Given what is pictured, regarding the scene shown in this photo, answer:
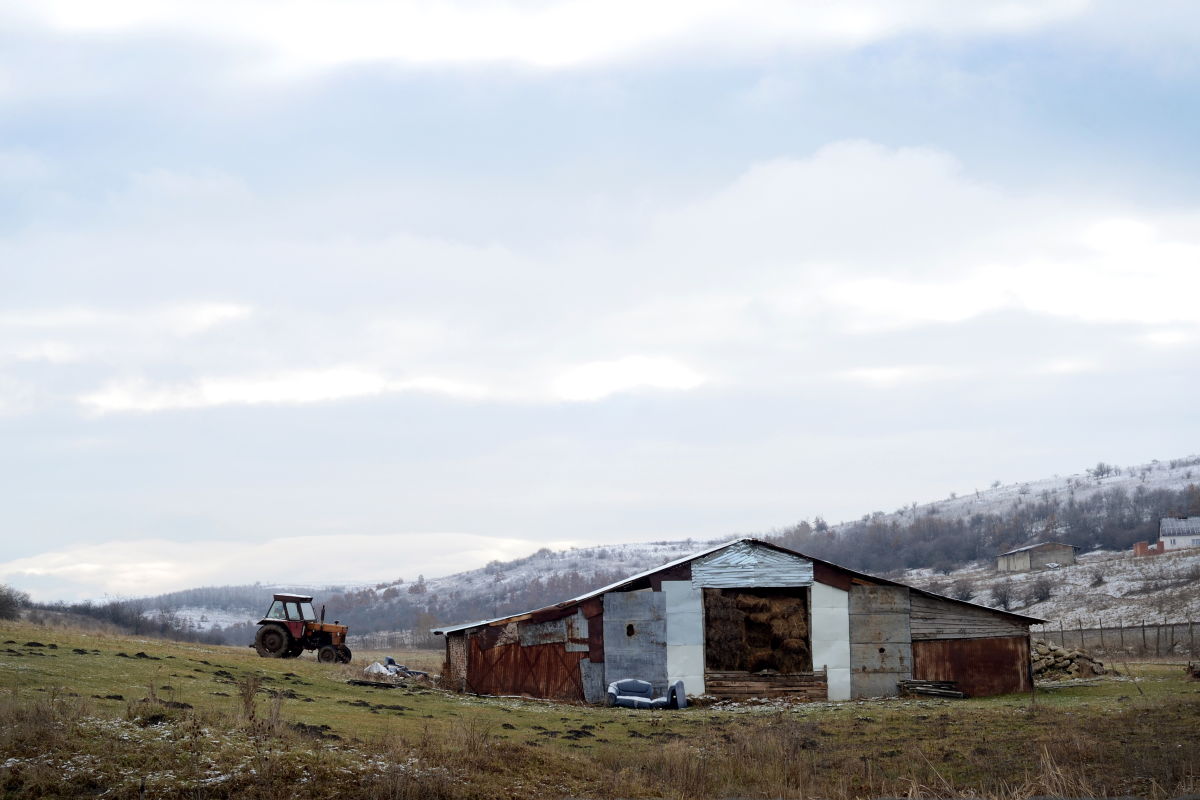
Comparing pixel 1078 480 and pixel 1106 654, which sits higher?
pixel 1078 480

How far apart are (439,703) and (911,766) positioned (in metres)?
13.7

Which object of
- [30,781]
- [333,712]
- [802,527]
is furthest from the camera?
[802,527]

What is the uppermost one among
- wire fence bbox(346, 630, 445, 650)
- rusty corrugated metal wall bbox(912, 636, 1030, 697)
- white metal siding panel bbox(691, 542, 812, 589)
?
white metal siding panel bbox(691, 542, 812, 589)

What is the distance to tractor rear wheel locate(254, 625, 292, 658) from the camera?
128ft

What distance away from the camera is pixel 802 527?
19450 centimetres

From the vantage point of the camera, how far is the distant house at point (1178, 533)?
113188 millimetres

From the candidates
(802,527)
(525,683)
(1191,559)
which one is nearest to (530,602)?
(802,527)

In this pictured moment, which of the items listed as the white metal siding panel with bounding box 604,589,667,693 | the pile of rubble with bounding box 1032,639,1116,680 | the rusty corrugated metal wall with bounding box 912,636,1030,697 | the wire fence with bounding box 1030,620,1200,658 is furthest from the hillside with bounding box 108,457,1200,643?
the white metal siding panel with bounding box 604,589,667,693

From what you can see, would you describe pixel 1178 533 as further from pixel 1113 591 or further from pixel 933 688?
pixel 933 688

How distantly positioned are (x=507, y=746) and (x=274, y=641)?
2512 centimetres

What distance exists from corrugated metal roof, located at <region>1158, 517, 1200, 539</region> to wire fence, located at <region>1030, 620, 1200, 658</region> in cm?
6918

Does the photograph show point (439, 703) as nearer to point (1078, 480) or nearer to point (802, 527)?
point (802, 527)

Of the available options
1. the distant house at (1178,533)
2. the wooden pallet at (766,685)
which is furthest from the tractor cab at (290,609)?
the distant house at (1178,533)

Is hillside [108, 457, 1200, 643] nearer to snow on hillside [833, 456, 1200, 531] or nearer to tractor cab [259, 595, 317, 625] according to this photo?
snow on hillside [833, 456, 1200, 531]
